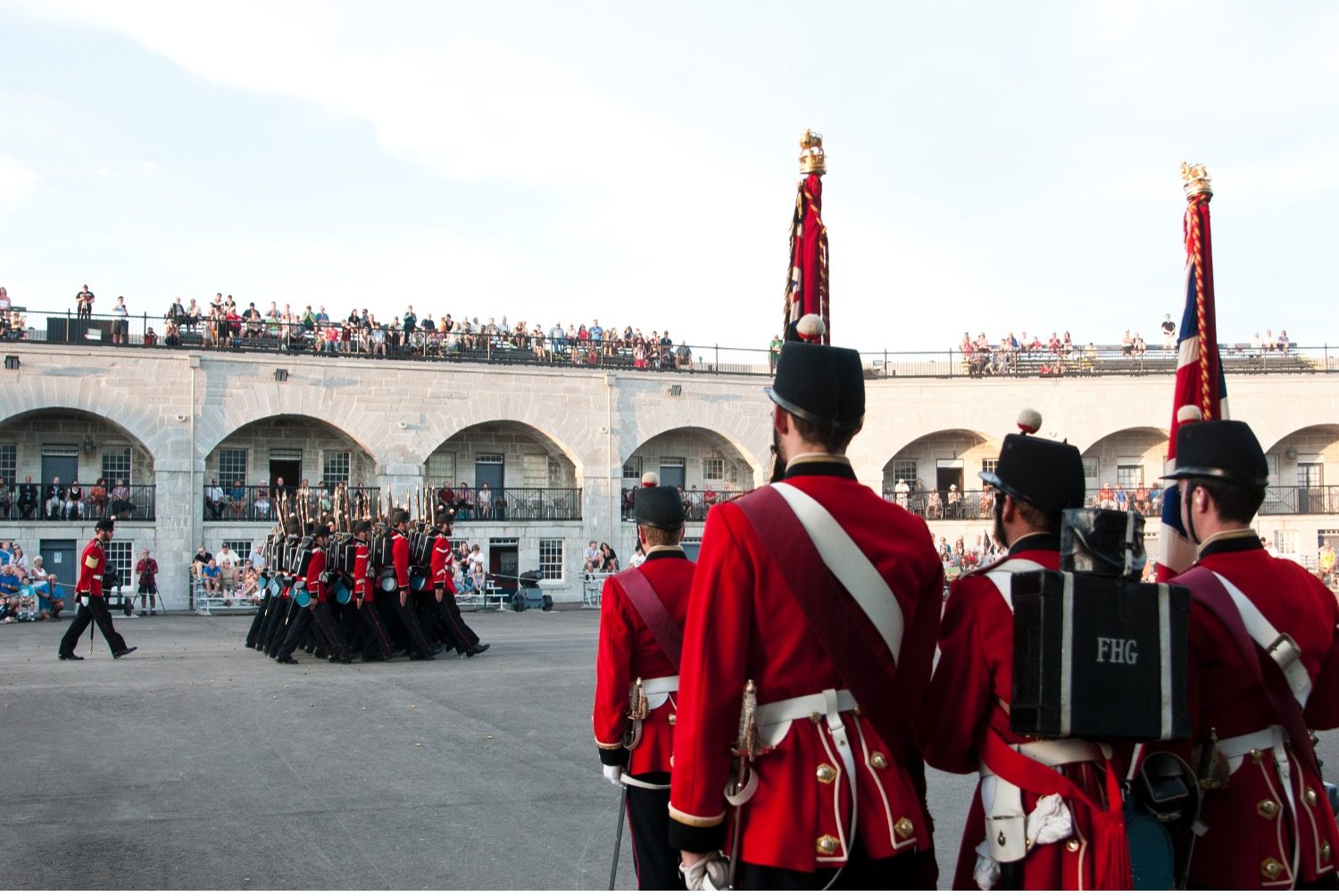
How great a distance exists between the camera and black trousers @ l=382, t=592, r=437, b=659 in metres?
17.4

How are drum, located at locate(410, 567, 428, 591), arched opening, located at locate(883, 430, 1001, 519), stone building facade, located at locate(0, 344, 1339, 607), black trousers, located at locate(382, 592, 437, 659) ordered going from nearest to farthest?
black trousers, located at locate(382, 592, 437, 659), drum, located at locate(410, 567, 428, 591), stone building facade, located at locate(0, 344, 1339, 607), arched opening, located at locate(883, 430, 1001, 519)

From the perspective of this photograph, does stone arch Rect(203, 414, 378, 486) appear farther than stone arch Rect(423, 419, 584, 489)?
No

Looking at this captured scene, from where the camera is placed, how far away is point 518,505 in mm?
39031

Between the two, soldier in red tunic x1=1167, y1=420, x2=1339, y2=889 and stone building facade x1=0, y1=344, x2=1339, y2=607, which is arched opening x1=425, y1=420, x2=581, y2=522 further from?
soldier in red tunic x1=1167, y1=420, x2=1339, y2=889

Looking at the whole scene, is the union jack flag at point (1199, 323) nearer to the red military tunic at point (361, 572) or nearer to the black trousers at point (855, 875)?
the black trousers at point (855, 875)

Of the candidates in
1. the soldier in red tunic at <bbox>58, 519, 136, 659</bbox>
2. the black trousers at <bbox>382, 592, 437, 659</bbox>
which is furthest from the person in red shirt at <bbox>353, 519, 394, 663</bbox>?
the soldier in red tunic at <bbox>58, 519, 136, 659</bbox>

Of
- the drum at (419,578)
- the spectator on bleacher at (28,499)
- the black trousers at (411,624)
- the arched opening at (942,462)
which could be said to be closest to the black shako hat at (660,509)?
the black trousers at (411,624)

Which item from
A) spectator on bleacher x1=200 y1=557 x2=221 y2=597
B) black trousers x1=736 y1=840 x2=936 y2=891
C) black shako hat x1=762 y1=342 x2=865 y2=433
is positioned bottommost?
spectator on bleacher x1=200 y1=557 x2=221 y2=597

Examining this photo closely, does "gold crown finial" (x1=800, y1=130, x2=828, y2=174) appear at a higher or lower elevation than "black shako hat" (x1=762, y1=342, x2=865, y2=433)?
higher

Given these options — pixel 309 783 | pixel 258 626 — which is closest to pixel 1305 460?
pixel 258 626

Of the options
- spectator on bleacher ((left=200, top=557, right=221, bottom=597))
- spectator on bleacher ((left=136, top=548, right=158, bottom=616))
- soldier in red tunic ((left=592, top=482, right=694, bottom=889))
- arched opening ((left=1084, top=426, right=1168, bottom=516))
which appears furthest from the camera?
arched opening ((left=1084, top=426, right=1168, bottom=516))

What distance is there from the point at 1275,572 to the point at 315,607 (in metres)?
15.0

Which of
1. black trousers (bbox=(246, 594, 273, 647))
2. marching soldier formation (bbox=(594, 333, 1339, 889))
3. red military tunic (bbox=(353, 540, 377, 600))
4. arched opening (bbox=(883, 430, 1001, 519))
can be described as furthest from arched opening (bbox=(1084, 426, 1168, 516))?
marching soldier formation (bbox=(594, 333, 1339, 889))

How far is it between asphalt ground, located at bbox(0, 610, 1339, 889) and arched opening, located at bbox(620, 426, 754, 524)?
25.8 meters
